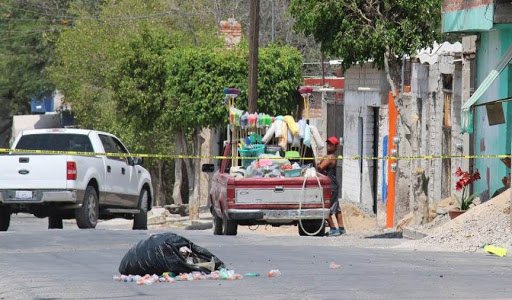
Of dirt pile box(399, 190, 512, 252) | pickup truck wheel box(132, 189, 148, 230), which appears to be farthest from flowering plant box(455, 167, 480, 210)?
pickup truck wheel box(132, 189, 148, 230)

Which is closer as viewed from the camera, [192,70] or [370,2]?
[370,2]

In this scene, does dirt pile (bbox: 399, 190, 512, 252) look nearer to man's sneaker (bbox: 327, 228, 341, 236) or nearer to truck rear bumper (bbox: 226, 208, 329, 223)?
truck rear bumper (bbox: 226, 208, 329, 223)

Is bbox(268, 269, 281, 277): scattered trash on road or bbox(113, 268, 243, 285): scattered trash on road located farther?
bbox(268, 269, 281, 277): scattered trash on road

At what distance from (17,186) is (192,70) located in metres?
18.3

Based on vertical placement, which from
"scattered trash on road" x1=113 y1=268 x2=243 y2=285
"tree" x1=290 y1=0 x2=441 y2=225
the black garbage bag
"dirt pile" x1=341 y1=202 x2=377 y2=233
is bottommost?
"dirt pile" x1=341 y1=202 x2=377 y2=233

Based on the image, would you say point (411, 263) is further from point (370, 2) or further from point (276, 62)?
point (276, 62)

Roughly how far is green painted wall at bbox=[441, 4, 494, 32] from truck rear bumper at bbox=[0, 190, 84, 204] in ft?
25.9

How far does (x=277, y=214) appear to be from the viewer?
24453 mm

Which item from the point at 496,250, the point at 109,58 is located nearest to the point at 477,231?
the point at 496,250

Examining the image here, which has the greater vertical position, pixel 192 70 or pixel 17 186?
pixel 192 70

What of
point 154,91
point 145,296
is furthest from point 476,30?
point 154,91

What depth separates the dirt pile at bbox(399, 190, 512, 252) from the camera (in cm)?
1952

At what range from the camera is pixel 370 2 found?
28.6 metres

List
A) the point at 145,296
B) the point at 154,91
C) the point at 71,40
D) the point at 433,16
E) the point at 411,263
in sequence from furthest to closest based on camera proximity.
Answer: the point at 71,40 < the point at 154,91 < the point at 433,16 < the point at 411,263 < the point at 145,296
